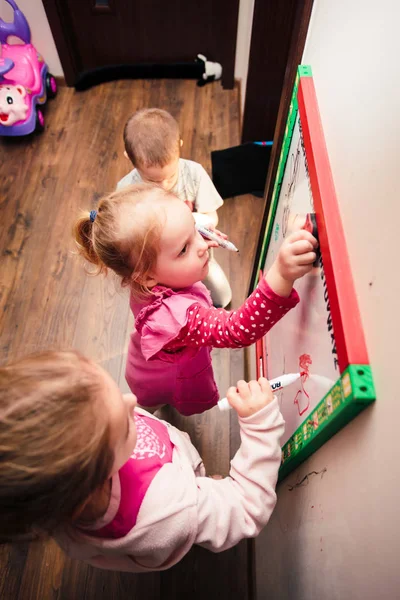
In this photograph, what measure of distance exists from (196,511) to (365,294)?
1.43 feet

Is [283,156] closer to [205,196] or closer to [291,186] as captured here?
[291,186]

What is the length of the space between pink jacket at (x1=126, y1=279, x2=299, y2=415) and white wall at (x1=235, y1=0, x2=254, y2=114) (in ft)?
5.35

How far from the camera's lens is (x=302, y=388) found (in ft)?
2.31

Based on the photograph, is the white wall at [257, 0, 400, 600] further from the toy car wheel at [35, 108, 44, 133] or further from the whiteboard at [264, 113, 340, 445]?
the toy car wheel at [35, 108, 44, 133]

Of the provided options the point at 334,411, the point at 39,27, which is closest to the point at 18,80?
the point at 39,27

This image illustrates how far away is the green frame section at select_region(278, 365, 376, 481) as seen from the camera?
1.45 feet

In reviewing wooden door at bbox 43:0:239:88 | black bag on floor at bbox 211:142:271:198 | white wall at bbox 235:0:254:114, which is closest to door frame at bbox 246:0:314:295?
black bag on floor at bbox 211:142:271:198

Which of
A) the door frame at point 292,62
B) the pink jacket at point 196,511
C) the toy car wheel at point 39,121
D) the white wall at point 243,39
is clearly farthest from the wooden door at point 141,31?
the pink jacket at point 196,511

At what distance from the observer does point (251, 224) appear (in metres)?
1.92

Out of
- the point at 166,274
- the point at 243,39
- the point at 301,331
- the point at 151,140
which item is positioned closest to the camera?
the point at 301,331

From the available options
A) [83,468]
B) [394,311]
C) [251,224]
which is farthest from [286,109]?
[251,224]

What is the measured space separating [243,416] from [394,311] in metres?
0.40

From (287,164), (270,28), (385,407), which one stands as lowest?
(270,28)

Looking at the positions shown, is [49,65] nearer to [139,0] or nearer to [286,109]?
[139,0]
